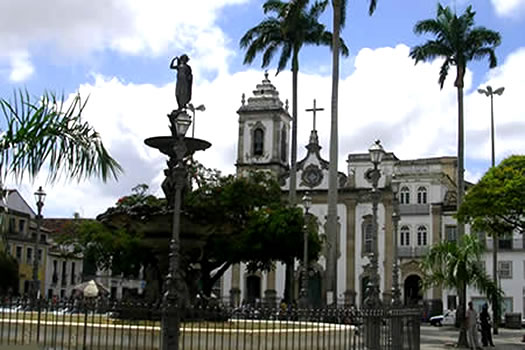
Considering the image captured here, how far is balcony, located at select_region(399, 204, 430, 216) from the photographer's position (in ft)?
183

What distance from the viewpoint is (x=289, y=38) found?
120ft

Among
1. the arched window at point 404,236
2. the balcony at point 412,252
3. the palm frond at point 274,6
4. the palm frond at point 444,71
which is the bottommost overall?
the balcony at point 412,252

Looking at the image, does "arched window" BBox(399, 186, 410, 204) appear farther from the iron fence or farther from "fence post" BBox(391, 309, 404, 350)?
the iron fence

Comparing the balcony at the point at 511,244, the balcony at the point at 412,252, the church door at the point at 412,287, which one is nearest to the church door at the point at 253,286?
the balcony at the point at 412,252

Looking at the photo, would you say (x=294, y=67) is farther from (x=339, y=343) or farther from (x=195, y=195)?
(x=339, y=343)

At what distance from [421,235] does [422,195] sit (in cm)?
302

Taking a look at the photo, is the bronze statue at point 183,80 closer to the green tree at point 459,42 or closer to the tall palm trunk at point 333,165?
the tall palm trunk at point 333,165

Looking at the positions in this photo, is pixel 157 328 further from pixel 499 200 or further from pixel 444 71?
pixel 444 71

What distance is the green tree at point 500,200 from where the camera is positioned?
79.3ft

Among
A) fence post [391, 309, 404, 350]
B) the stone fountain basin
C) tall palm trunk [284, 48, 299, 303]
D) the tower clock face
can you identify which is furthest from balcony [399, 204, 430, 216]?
the stone fountain basin

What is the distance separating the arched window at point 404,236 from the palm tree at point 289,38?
2018cm

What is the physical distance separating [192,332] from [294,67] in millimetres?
25045

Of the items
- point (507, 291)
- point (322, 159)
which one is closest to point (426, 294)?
point (507, 291)

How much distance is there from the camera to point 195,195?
3425 cm
